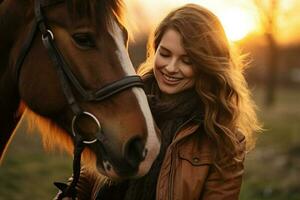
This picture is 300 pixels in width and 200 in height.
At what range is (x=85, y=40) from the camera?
2383 mm

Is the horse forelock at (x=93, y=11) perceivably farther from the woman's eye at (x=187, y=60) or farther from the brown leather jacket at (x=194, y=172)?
the brown leather jacket at (x=194, y=172)

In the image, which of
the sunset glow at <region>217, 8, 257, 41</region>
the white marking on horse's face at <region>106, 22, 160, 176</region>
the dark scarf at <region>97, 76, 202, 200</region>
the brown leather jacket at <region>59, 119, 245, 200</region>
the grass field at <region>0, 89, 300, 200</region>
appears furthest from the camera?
the grass field at <region>0, 89, 300, 200</region>

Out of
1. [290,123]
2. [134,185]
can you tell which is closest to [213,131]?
[134,185]

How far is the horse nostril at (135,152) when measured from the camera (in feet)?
7.41

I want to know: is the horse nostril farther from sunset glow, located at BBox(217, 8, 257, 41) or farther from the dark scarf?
sunset glow, located at BBox(217, 8, 257, 41)

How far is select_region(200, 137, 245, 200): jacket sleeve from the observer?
8.35 feet

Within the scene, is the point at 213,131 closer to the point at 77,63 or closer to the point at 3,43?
the point at 77,63

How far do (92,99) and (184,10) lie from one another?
2.65 ft

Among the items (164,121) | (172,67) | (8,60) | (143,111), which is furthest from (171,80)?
(8,60)

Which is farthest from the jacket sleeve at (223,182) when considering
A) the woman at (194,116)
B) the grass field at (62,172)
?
the grass field at (62,172)

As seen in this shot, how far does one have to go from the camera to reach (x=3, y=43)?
262 cm

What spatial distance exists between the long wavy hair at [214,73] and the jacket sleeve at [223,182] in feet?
0.23

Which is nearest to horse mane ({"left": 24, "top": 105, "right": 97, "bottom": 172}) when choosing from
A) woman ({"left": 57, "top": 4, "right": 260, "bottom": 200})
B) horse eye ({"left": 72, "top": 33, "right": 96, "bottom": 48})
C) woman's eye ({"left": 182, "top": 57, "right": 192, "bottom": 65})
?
woman ({"left": 57, "top": 4, "right": 260, "bottom": 200})

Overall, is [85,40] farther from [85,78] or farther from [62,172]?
[62,172]
